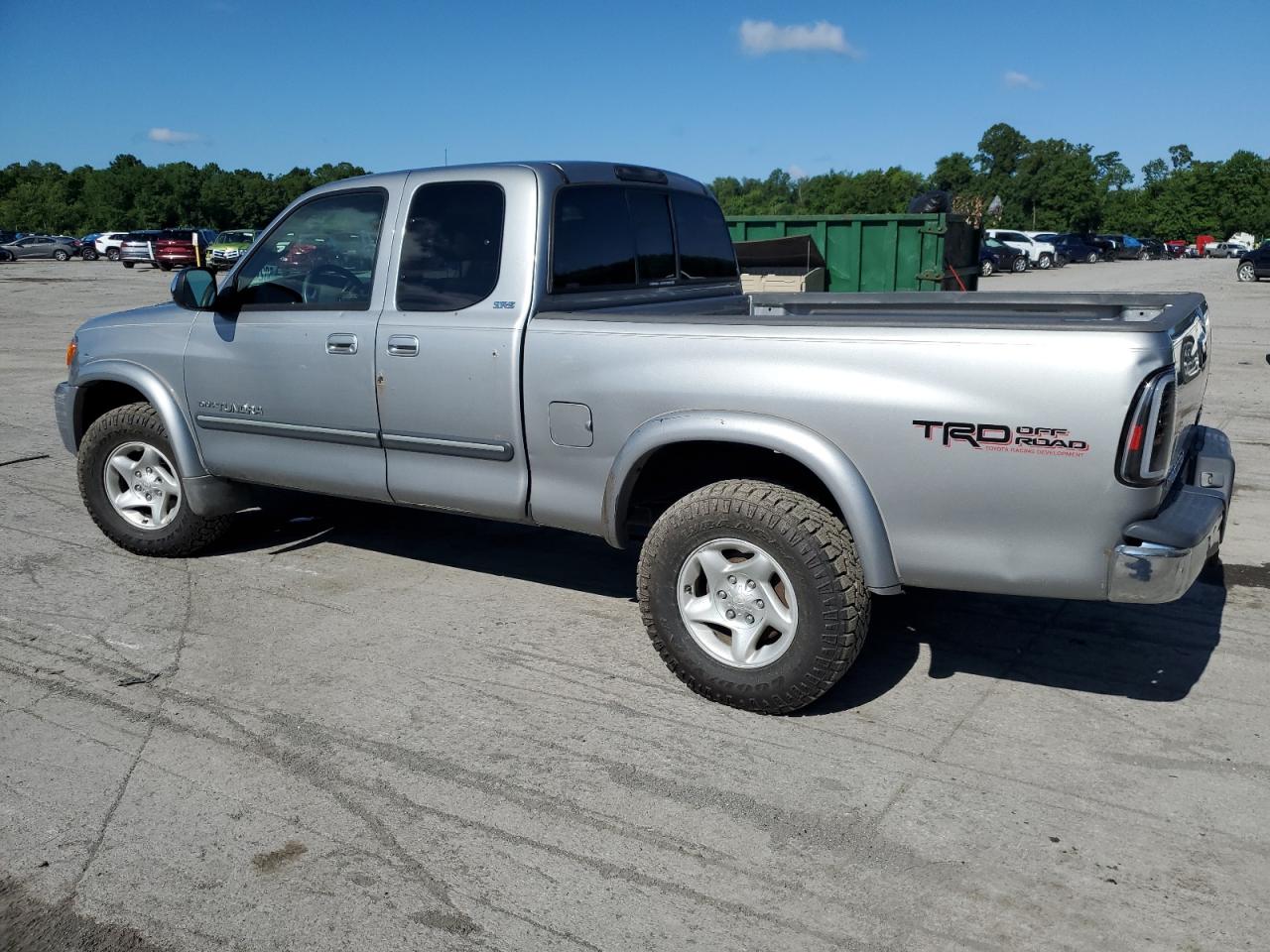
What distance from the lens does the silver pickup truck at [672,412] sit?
3414mm

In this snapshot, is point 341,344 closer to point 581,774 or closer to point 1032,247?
point 581,774

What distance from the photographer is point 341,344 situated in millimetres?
4898

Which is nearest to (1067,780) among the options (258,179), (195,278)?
(195,278)

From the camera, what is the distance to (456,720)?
4.01m

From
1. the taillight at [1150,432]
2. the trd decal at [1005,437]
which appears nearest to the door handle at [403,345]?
the trd decal at [1005,437]

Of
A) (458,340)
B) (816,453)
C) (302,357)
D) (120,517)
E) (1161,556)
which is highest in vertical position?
(458,340)

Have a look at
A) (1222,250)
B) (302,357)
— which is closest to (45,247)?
(302,357)

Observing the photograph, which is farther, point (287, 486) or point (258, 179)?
point (258, 179)

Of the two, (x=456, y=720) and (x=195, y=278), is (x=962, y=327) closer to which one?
(x=456, y=720)

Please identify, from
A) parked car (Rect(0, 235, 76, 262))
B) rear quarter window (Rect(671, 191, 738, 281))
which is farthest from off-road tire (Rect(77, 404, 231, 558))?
parked car (Rect(0, 235, 76, 262))

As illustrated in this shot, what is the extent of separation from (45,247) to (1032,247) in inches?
1905

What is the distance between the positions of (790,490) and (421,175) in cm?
226

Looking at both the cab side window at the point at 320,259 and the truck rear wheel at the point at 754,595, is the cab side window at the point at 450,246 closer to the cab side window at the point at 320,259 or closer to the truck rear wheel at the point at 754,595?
the cab side window at the point at 320,259

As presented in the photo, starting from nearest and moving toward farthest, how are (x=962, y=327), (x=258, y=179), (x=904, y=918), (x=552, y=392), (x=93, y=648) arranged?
(x=904, y=918)
(x=962, y=327)
(x=552, y=392)
(x=93, y=648)
(x=258, y=179)
